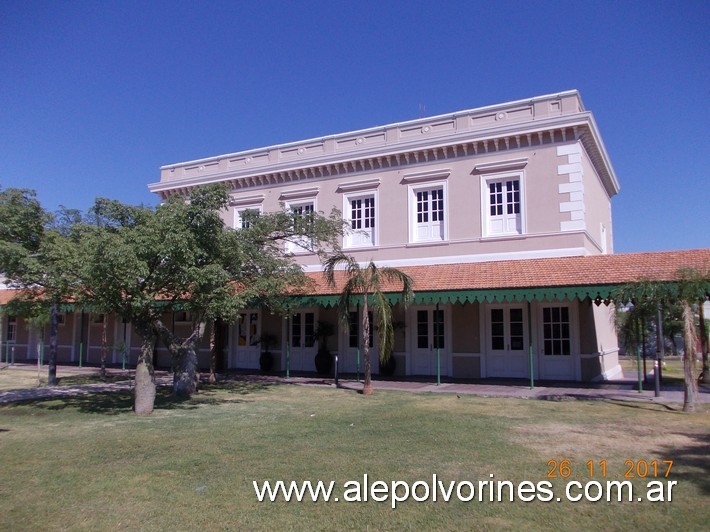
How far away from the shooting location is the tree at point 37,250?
1058 centimetres

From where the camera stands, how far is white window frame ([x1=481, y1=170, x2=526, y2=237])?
1697 cm

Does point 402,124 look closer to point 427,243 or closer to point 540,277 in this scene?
point 427,243

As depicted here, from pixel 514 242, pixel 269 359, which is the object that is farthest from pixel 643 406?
pixel 269 359

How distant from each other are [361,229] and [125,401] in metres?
9.76

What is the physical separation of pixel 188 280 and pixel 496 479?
682 cm

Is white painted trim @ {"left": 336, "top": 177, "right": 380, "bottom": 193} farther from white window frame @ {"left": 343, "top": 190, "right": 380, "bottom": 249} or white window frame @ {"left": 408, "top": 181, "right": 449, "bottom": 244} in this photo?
white window frame @ {"left": 408, "top": 181, "right": 449, "bottom": 244}

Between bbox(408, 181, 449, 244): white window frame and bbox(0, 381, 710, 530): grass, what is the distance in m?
6.57

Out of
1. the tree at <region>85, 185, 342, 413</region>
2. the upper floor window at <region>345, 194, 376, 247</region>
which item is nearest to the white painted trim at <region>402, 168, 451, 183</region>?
the upper floor window at <region>345, 194, 376, 247</region>

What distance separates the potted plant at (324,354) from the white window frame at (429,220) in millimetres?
4308


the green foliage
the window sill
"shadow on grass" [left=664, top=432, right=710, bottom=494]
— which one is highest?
the window sill

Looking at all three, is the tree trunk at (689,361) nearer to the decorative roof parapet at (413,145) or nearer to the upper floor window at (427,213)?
the decorative roof parapet at (413,145)

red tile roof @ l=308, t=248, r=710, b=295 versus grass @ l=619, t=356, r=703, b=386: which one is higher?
red tile roof @ l=308, t=248, r=710, b=295

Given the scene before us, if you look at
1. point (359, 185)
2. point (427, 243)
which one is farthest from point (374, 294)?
point (359, 185)

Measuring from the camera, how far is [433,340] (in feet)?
59.8
